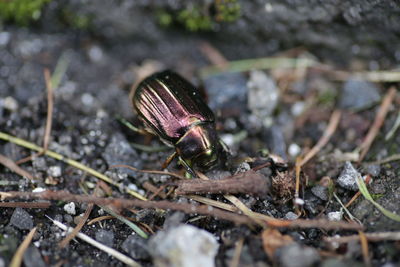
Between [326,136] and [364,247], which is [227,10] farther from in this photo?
[364,247]

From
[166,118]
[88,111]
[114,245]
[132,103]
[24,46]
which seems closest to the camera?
[114,245]

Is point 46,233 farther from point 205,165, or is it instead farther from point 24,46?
point 24,46

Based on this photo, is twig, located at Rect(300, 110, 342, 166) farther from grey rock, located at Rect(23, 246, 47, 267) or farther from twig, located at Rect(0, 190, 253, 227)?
grey rock, located at Rect(23, 246, 47, 267)

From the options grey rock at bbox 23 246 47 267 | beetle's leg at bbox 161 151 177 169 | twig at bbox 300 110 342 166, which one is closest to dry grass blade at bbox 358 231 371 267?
twig at bbox 300 110 342 166

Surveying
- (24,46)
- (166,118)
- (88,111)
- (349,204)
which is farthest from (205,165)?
(24,46)

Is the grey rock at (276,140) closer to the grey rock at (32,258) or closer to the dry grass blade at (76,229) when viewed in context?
the dry grass blade at (76,229)

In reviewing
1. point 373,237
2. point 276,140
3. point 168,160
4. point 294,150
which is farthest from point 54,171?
point 373,237
